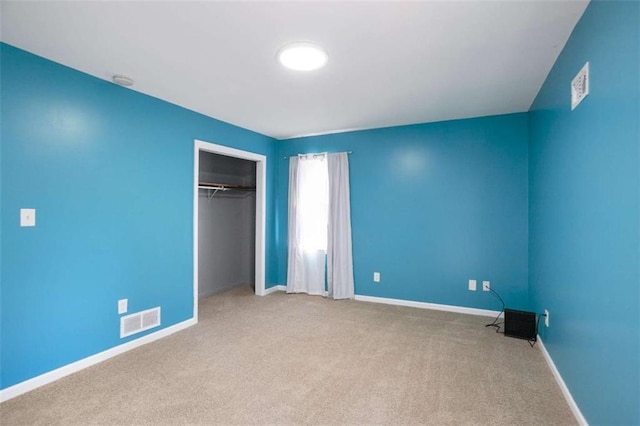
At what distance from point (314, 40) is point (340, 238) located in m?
2.87

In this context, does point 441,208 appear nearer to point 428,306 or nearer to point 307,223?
point 428,306

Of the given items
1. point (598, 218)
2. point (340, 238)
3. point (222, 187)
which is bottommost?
point (340, 238)

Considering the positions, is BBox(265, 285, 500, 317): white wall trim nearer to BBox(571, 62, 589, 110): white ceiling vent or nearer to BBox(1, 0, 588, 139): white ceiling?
BBox(1, 0, 588, 139): white ceiling

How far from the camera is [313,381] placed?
2316 mm

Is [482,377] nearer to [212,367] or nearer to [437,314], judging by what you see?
[437,314]

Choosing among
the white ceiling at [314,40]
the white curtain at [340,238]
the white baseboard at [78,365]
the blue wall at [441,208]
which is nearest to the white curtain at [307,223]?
the white curtain at [340,238]

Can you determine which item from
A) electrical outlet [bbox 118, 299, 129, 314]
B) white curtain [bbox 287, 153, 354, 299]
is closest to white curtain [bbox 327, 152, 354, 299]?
white curtain [bbox 287, 153, 354, 299]

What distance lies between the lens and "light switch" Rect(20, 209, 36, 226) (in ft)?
7.18

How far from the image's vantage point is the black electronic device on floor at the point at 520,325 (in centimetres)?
302

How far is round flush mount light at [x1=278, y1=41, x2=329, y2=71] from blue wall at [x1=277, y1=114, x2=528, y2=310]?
2.17 m

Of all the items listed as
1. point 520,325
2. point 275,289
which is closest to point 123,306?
point 275,289

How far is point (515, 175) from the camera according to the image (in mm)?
3643

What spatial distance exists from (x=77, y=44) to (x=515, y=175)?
421 centimetres

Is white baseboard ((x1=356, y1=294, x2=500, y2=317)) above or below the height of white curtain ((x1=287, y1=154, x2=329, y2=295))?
below
